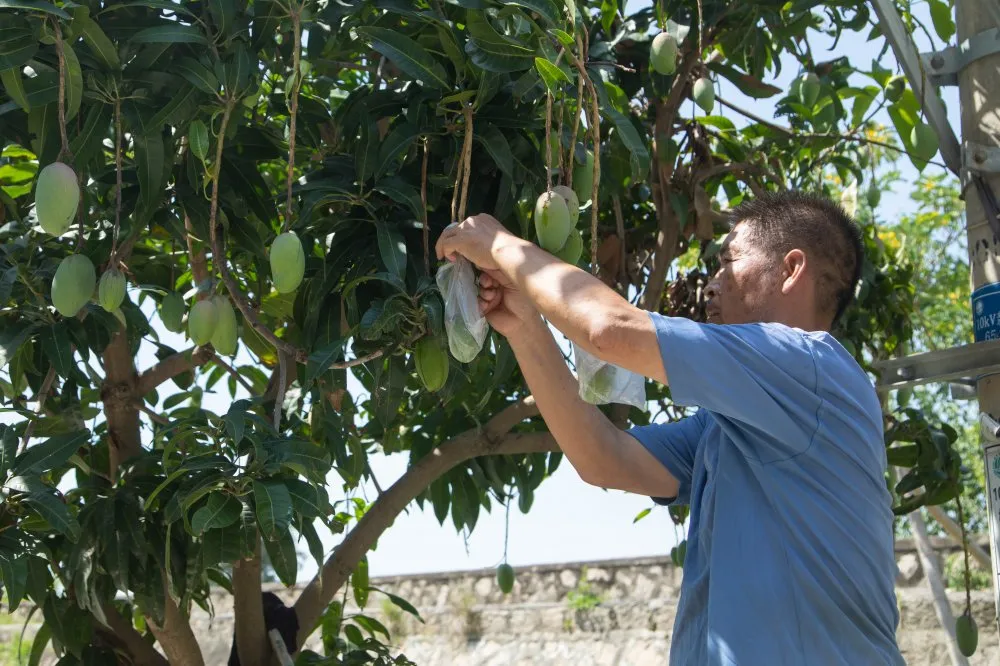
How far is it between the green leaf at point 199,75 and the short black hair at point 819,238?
81 cm

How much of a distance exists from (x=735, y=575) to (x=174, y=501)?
33.2 inches

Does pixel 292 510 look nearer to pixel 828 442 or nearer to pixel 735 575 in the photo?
pixel 735 575

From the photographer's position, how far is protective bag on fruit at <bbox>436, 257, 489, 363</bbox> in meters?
1.54

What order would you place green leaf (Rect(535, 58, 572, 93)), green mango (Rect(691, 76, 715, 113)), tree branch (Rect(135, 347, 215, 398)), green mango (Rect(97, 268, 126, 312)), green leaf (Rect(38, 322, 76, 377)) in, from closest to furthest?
1. green leaf (Rect(535, 58, 572, 93))
2. green mango (Rect(97, 268, 126, 312))
3. green leaf (Rect(38, 322, 76, 377))
4. green mango (Rect(691, 76, 715, 113))
5. tree branch (Rect(135, 347, 215, 398))

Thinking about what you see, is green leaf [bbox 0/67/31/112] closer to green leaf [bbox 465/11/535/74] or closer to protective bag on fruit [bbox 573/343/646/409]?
green leaf [bbox 465/11/535/74]

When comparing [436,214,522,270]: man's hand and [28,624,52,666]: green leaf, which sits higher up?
[436,214,522,270]: man's hand

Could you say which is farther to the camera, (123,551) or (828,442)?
(123,551)

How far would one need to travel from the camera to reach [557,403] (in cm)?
177

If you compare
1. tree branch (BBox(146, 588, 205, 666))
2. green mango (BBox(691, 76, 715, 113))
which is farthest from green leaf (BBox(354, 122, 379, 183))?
tree branch (BBox(146, 588, 205, 666))

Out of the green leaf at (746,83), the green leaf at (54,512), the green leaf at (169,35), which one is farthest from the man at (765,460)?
the green leaf at (746,83)

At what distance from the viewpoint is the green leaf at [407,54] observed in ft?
5.21

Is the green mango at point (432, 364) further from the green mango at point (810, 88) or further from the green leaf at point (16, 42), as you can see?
the green mango at point (810, 88)

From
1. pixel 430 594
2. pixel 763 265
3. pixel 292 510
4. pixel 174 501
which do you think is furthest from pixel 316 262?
pixel 430 594

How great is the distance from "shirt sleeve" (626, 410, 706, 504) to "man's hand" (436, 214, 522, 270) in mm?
461
